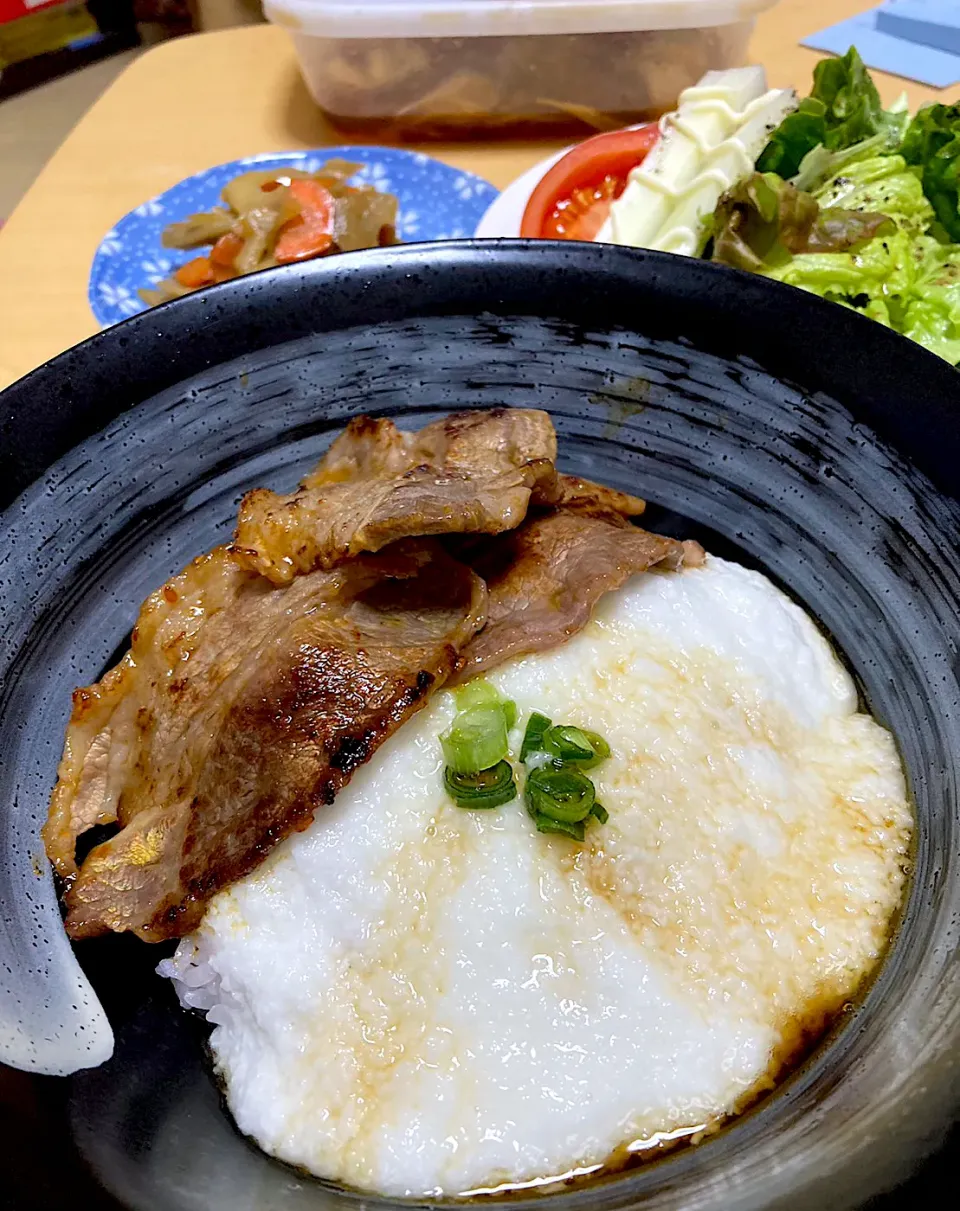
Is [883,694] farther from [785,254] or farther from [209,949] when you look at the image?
[785,254]

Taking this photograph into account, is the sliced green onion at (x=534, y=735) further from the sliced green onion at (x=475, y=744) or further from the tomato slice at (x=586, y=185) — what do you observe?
the tomato slice at (x=586, y=185)

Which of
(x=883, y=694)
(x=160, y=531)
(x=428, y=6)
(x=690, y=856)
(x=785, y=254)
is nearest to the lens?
(x=690, y=856)

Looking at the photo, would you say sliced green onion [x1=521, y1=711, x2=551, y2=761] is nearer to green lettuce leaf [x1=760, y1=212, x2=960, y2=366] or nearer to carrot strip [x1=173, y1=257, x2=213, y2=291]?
green lettuce leaf [x1=760, y1=212, x2=960, y2=366]

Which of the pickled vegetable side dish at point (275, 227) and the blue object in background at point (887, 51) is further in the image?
the blue object in background at point (887, 51)

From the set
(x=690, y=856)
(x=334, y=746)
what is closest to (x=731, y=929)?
(x=690, y=856)

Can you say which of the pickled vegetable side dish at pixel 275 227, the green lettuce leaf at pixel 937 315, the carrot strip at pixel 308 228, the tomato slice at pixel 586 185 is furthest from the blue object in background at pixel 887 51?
the carrot strip at pixel 308 228

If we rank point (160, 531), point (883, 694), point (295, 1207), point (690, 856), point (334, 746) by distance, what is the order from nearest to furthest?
point (295, 1207)
point (334, 746)
point (690, 856)
point (883, 694)
point (160, 531)

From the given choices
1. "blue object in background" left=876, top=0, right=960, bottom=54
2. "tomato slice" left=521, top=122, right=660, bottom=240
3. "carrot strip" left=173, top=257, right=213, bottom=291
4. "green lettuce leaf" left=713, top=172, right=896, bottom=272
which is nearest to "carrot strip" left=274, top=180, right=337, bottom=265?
"carrot strip" left=173, top=257, right=213, bottom=291

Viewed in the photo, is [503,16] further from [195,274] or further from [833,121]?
[195,274]
